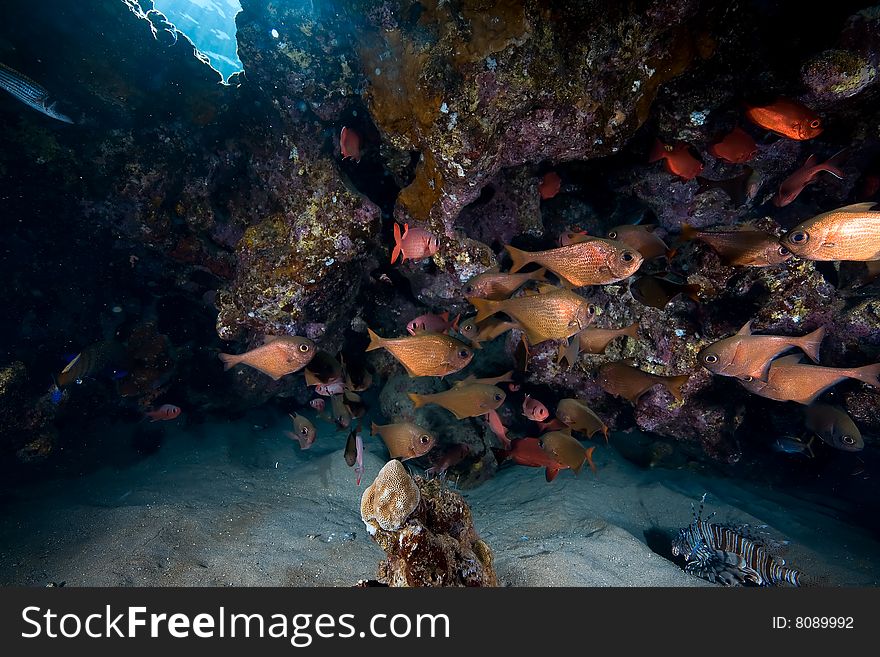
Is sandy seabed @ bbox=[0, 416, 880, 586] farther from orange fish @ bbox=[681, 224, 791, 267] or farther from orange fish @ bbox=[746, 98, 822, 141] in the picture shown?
orange fish @ bbox=[746, 98, 822, 141]

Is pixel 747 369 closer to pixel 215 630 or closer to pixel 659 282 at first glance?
pixel 659 282

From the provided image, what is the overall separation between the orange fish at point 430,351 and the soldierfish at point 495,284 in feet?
1.84

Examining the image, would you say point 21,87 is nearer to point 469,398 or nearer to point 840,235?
point 469,398

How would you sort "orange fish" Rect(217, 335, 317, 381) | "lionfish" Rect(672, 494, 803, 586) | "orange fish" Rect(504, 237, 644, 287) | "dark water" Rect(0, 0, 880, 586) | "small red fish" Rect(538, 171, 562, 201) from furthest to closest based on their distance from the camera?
"small red fish" Rect(538, 171, 562, 201) → "lionfish" Rect(672, 494, 803, 586) → "orange fish" Rect(217, 335, 317, 381) → "dark water" Rect(0, 0, 880, 586) → "orange fish" Rect(504, 237, 644, 287)

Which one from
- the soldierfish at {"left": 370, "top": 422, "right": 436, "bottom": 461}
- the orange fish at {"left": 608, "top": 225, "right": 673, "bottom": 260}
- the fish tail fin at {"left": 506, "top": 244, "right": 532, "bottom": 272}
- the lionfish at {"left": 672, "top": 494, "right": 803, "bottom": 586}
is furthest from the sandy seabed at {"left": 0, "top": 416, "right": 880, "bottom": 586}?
the orange fish at {"left": 608, "top": 225, "right": 673, "bottom": 260}

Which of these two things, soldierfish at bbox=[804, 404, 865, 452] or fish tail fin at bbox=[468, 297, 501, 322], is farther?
soldierfish at bbox=[804, 404, 865, 452]

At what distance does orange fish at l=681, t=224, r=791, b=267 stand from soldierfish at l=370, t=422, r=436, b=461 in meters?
3.13

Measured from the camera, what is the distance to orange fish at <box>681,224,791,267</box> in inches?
129

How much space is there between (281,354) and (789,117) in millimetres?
5219

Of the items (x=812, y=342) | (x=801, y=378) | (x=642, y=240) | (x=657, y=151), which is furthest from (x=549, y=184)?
(x=801, y=378)

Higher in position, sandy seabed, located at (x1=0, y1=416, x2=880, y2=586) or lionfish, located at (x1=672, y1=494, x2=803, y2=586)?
lionfish, located at (x1=672, y1=494, x2=803, y2=586)

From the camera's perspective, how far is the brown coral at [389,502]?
256 centimetres

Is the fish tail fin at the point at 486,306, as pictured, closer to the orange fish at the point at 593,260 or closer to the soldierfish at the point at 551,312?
the soldierfish at the point at 551,312

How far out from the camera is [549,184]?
535cm
